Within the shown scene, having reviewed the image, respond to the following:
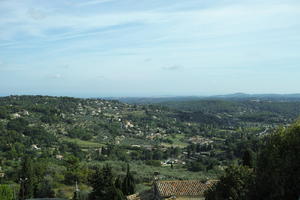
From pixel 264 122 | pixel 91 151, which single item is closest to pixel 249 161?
pixel 91 151

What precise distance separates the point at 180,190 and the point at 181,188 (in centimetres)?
30

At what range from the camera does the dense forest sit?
948 inches

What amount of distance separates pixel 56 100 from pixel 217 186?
5467 inches

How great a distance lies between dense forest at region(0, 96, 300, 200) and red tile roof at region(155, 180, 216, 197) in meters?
2.67

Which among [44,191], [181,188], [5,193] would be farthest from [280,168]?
Answer: [44,191]

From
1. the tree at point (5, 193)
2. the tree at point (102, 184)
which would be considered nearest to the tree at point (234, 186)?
the tree at point (102, 184)

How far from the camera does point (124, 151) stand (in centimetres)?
9731

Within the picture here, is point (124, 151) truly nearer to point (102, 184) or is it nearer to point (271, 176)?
point (102, 184)

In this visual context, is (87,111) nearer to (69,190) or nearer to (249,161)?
(69,190)

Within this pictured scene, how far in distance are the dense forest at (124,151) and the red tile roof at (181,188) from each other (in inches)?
105

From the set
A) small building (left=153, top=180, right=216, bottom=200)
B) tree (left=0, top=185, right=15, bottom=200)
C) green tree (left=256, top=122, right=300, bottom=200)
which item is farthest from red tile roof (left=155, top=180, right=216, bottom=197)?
tree (left=0, top=185, right=15, bottom=200)

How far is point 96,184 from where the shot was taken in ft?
109

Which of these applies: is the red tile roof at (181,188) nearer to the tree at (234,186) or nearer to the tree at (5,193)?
the tree at (234,186)

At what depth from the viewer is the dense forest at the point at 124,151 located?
24.1 meters
